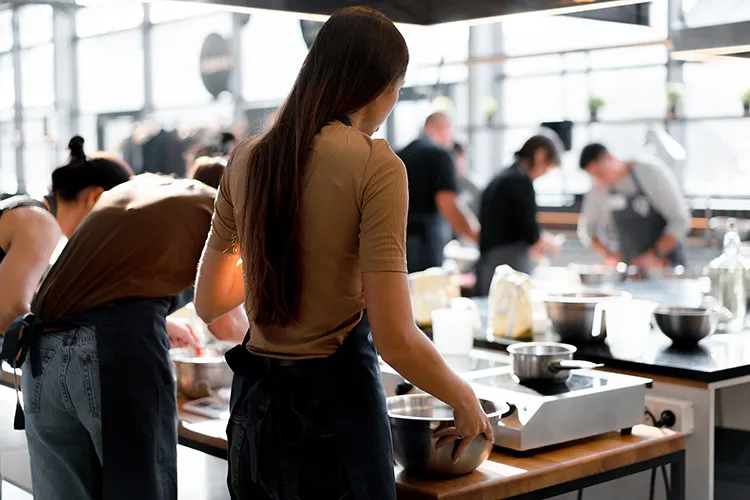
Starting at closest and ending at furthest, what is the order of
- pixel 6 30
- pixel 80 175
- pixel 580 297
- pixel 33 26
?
1. pixel 80 175
2. pixel 580 297
3. pixel 33 26
4. pixel 6 30

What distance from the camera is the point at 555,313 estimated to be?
2689 millimetres

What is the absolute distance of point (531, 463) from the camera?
1.89 m

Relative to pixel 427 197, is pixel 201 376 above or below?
below

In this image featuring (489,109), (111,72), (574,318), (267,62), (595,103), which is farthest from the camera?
(489,109)

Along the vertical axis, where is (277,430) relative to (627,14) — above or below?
below

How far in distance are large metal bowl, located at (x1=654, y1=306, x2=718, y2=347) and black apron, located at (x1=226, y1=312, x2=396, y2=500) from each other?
133cm

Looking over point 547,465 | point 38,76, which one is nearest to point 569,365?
point 547,465

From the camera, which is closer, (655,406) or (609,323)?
(655,406)

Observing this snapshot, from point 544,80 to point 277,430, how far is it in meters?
8.62

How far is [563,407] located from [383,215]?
75 cm

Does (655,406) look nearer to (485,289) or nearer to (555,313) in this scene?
(555,313)

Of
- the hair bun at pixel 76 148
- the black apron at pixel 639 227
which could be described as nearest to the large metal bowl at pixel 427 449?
the hair bun at pixel 76 148

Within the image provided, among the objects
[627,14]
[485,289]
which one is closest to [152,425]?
[627,14]

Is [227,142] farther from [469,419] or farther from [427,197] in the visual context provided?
[469,419]
